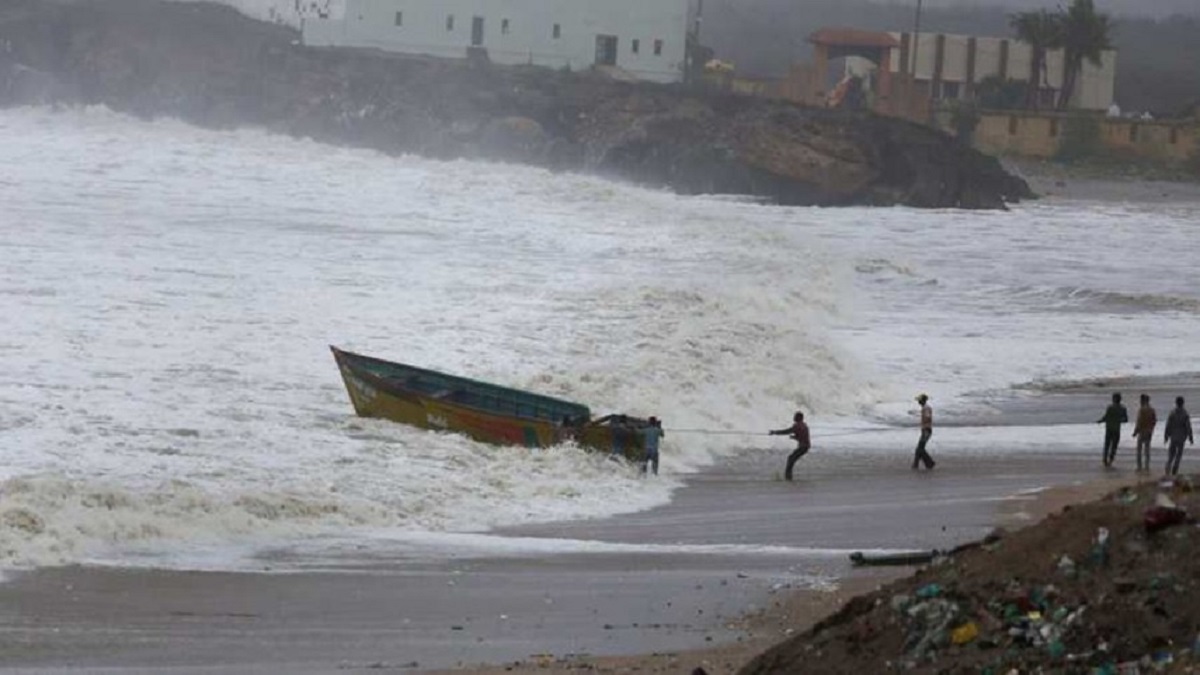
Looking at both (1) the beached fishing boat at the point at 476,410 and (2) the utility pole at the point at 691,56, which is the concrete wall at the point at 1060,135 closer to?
(2) the utility pole at the point at 691,56

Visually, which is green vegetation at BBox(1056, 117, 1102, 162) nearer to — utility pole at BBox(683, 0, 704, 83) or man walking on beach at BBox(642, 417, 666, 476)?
utility pole at BBox(683, 0, 704, 83)

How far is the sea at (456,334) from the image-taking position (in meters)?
21.4

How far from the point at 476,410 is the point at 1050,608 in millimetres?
14222

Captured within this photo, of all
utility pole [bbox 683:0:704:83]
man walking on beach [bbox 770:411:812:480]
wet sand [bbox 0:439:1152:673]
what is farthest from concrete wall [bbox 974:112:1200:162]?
wet sand [bbox 0:439:1152:673]

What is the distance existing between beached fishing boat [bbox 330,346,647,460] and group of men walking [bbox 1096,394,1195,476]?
4793 millimetres

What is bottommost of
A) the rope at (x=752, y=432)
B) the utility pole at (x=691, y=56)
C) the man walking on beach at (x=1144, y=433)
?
the rope at (x=752, y=432)

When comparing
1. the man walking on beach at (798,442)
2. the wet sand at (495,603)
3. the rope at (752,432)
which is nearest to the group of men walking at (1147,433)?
the wet sand at (495,603)

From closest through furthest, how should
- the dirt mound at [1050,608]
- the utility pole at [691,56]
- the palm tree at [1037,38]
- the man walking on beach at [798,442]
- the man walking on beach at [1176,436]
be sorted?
the dirt mound at [1050,608] → the man walking on beach at [1176,436] → the man walking on beach at [798,442] → the utility pole at [691,56] → the palm tree at [1037,38]

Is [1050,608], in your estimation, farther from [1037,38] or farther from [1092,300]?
[1037,38]

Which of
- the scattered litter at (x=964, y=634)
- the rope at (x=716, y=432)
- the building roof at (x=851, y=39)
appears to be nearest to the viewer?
the scattered litter at (x=964, y=634)

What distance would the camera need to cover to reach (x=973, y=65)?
394 feet

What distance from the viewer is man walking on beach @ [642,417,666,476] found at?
23734mm

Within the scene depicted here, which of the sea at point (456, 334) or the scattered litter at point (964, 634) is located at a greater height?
the scattered litter at point (964, 634)

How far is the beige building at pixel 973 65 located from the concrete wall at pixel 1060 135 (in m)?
6.36
